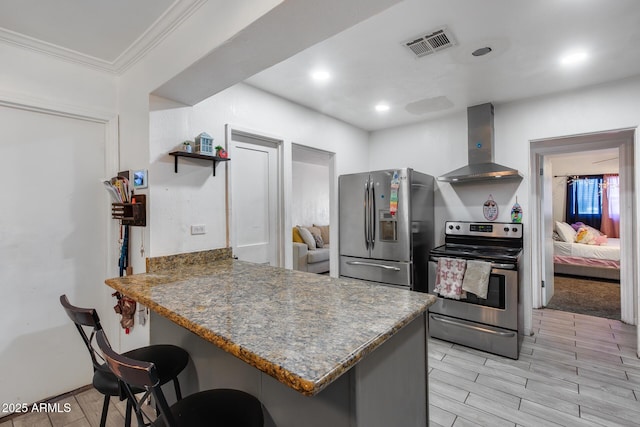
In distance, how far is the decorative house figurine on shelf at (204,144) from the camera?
6.96ft

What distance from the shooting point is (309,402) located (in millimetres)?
1049

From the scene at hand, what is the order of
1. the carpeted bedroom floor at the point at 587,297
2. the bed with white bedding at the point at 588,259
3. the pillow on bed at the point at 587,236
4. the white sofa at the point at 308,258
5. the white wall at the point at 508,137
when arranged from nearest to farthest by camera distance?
the white wall at the point at 508,137 → the carpeted bedroom floor at the point at 587,297 → the bed with white bedding at the point at 588,259 → the white sofa at the point at 308,258 → the pillow on bed at the point at 587,236

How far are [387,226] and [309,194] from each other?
3429 mm

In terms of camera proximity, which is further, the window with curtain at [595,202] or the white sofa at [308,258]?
the window with curtain at [595,202]

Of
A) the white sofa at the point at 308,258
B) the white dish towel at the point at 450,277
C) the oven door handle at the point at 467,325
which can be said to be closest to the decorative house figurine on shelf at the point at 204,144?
the white dish towel at the point at 450,277

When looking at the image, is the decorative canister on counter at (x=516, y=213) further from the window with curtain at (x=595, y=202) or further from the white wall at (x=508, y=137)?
the window with curtain at (x=595, y=202)

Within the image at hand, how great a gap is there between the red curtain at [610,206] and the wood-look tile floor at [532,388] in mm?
4175

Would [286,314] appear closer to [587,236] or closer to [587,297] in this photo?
[587,297]

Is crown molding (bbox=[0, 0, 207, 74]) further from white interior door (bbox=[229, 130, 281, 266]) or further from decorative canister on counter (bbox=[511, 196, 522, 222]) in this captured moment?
decorative canister on counter (bbox=[511, 196, 522, 222])

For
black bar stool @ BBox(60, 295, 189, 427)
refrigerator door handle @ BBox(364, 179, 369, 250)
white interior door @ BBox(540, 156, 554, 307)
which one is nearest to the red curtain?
white interior door @ BBox(540, 156, 554, 307)

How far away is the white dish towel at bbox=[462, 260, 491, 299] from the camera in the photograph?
8.82ft

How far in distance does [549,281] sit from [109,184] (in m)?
5.13

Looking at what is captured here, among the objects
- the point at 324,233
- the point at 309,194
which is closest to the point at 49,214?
the point at 324,233

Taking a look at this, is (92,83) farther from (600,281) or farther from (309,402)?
(600,281)
